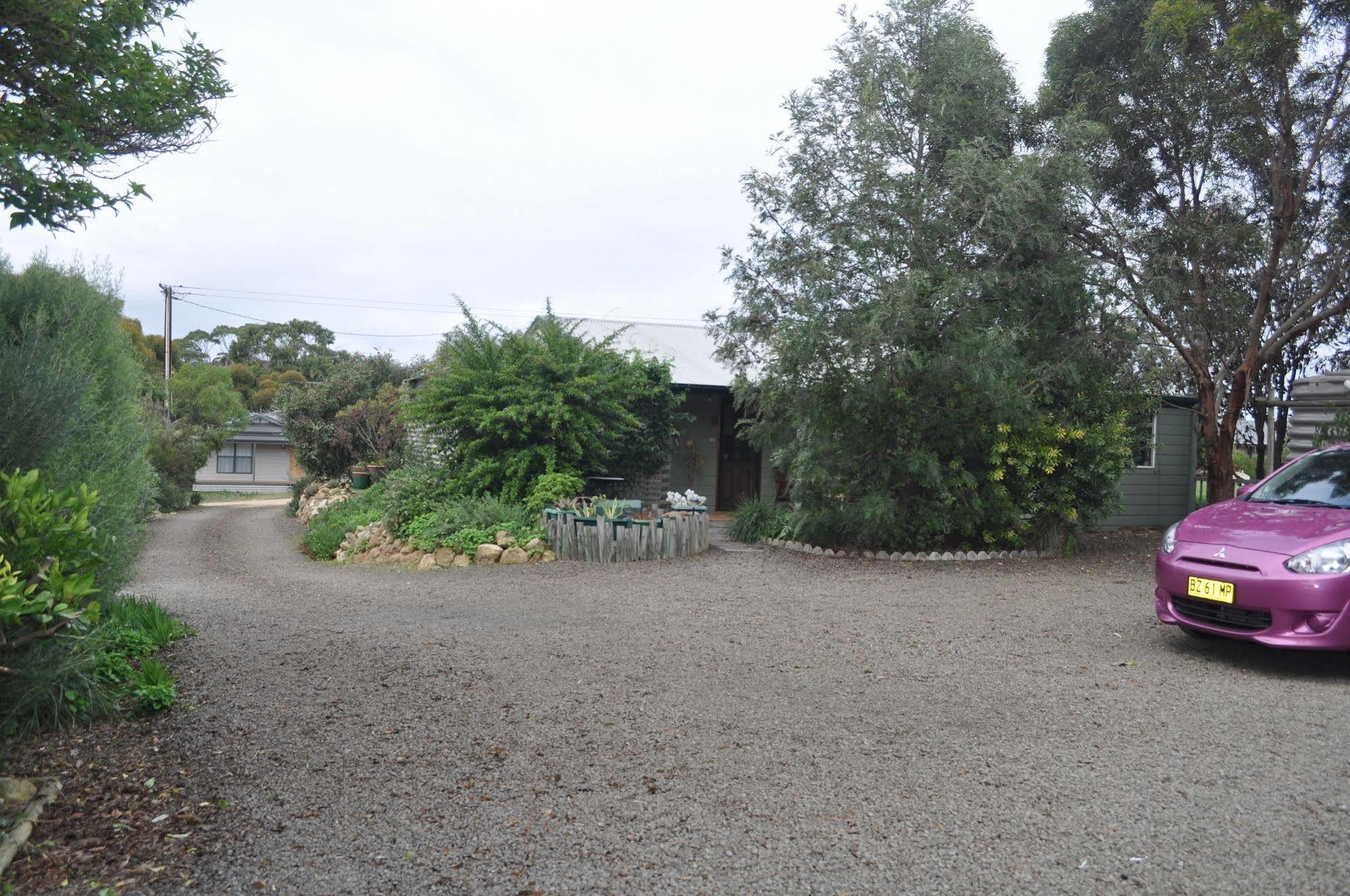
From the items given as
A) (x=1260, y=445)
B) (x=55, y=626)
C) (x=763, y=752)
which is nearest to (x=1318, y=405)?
(x=1260, y=445)

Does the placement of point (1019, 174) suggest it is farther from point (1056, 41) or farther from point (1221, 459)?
point (1221, 459)

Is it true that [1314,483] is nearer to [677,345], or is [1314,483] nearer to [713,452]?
[713,452]

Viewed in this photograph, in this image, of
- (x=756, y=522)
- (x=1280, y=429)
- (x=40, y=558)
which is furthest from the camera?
(x=1280, y=429)

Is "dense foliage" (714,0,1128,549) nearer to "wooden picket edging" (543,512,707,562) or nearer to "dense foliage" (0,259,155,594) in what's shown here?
"wooden picket edging" (543,512,707,562)

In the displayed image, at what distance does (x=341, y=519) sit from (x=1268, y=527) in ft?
44.6

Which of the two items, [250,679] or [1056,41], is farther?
[1056,41]

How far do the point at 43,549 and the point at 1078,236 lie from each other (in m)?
13.4

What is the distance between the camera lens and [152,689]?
4785 mm

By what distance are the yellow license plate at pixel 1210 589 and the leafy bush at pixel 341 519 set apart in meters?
11.4

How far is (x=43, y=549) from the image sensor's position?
357 cm

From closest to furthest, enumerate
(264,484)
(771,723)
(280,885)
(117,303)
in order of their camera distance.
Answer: (280,885) < (771,723) < (117,303) < (264,484)

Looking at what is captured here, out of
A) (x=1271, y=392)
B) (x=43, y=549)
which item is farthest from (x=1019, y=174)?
(x=1271, y=392)

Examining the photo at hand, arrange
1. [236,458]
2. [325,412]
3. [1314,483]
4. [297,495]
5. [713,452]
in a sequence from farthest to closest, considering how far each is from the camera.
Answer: [236,458]
[297,495]
[325,412]
[713,452]
[1314,483]

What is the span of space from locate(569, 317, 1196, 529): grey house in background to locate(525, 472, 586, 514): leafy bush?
9.39 feet
